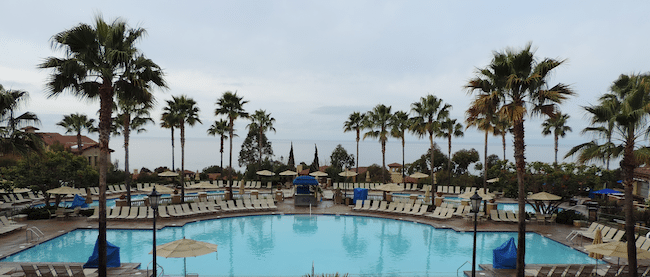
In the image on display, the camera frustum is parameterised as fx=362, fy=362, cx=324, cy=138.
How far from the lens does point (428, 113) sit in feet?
77.3

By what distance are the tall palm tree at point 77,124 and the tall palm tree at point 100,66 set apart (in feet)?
82.5

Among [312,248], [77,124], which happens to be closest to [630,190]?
[312,248]

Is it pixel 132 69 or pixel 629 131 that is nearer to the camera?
pixel 629 131

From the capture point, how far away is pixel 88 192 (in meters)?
23.8

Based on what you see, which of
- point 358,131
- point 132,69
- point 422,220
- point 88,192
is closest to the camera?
point 132,69

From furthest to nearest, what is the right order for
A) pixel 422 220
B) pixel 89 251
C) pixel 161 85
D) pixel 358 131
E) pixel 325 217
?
pixel 358 131
pixel 325 217
pixel 422 220
pixel 89 251
pixel 161 85

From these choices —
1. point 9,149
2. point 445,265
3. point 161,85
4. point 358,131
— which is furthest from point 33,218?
point 358,131

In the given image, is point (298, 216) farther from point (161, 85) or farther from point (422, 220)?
point (161, 85)

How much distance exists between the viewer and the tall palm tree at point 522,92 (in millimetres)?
10391

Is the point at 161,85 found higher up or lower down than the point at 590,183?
higher up

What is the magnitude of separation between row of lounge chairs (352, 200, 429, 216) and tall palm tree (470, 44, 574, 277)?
33.5 ft

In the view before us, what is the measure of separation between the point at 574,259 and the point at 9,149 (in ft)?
65.6

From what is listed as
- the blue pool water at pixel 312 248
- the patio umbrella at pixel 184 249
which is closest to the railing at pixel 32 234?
the blue pool water at pixel 312 248

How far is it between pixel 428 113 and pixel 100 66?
18.8 meters
